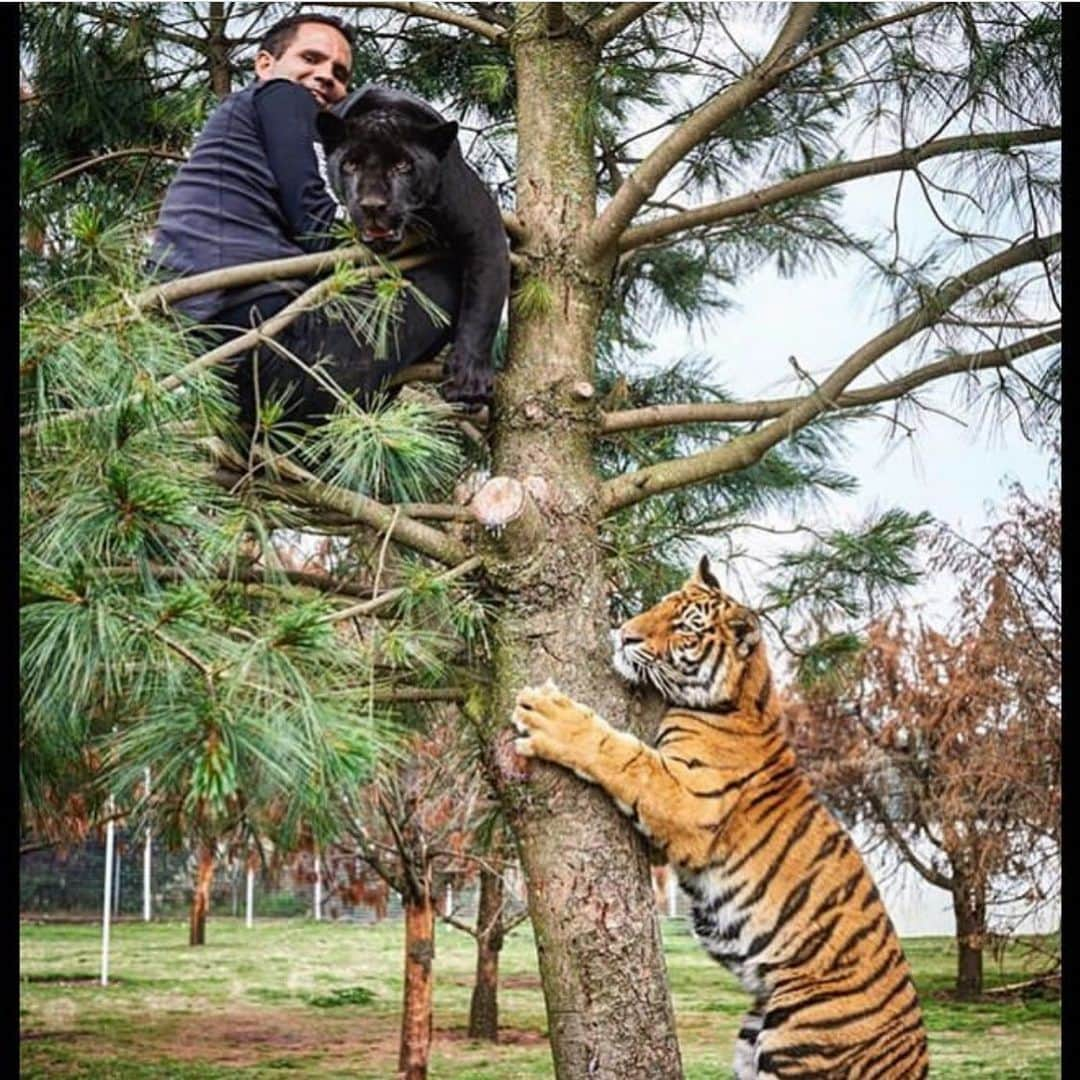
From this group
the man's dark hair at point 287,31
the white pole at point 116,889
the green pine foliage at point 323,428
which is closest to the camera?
the green pine foliage at point 323,428

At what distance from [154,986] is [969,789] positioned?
3627 millimetres

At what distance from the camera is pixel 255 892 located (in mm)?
9391

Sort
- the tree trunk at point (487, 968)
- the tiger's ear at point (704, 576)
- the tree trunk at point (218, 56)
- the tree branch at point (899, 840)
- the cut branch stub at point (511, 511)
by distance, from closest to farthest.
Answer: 1. the cut branch stub at point (511, 511)
2. the tiger's ear at point (704, 576)
3. the tree trunk at point (218, 56)
4. the tree trunk at point (487, 968)
5. the tree branch at point (899, 840)

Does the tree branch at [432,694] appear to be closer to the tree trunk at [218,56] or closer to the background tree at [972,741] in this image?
the tree trunk at [218,56]

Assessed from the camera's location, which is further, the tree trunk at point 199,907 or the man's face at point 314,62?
the tree trunk at point 199,907

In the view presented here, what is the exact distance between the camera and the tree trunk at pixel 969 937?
19.6ft

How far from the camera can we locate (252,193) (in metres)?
2.31

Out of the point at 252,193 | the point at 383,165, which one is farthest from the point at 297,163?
the point at 383,165

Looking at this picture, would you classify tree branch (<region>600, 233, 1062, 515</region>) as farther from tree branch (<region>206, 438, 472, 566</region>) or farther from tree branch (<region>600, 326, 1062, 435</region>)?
tree branch (<region>206, 438, 472, 566</region>)

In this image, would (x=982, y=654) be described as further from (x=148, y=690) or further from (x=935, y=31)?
(x=148, y=690)

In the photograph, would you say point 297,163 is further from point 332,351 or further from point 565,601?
point 565,601

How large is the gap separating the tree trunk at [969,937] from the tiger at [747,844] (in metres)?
3.58

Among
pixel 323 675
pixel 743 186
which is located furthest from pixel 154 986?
pixel 323 675

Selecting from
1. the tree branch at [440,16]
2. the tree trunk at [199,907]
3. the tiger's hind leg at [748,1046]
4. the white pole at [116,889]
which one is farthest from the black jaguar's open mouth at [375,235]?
the white pole at [116,889]
